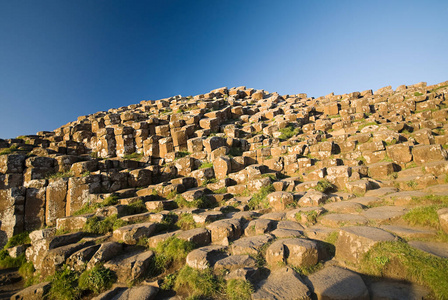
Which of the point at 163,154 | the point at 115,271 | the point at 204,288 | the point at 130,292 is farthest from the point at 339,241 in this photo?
the point at 163,154

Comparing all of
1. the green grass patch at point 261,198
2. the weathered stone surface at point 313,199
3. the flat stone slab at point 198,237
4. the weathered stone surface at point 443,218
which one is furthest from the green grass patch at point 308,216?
the flat stone slab at point 198,237

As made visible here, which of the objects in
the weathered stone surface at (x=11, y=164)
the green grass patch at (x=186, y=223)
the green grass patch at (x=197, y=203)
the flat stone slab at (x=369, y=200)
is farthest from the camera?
the weathered stone surface at (x=11, y=164)

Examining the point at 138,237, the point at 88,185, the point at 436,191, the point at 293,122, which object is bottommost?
the point at 138,237

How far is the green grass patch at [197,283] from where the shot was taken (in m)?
3.84

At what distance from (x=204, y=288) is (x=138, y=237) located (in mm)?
3043

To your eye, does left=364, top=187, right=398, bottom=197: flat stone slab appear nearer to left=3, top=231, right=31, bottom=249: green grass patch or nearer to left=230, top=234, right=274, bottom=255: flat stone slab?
left=230, top=234, right=274, bottom=255: flat stone slab

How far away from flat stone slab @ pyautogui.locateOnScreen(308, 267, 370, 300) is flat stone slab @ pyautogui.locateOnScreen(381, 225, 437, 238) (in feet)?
5.14

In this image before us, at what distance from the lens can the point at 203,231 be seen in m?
5.80

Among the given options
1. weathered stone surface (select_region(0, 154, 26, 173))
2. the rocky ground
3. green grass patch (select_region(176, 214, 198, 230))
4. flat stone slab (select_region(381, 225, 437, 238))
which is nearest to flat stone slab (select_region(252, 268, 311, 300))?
the rocky ground

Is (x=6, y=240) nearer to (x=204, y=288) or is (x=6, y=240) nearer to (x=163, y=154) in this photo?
(x=163, y=154)

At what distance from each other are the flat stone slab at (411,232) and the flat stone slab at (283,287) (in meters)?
2.42

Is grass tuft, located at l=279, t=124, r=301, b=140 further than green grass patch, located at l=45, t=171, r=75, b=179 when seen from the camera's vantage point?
Yes

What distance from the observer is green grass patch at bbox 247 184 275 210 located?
7.69 meters

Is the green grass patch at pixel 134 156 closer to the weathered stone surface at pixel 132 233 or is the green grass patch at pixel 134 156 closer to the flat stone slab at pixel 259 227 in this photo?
the weathered stone surface at pixel 132 233
